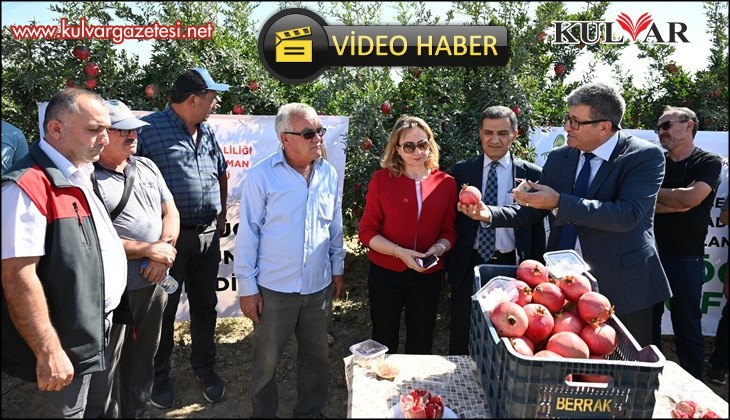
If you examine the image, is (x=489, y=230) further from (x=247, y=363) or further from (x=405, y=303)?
(x=247, y=363)

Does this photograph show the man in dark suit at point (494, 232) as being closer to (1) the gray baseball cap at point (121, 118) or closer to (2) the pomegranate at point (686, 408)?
(2) the pomegranate at point (686, 408)

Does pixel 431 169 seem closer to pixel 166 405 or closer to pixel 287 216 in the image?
pixel 287 216

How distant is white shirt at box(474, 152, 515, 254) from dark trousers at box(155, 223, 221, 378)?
1.87m

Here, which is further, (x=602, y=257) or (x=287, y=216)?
(x=287, y=216)

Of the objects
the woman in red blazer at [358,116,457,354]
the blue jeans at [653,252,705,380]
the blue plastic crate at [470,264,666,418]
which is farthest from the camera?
the blue jeans at [653,252,705,380]

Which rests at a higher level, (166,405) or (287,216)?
(287,216)

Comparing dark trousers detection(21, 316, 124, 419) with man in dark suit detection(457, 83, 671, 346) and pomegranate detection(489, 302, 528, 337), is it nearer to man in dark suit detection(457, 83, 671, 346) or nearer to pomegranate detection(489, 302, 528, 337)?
pomegranate detection(489, 302, 528, 337)

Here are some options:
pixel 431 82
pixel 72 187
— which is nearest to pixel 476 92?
pixel 431 82

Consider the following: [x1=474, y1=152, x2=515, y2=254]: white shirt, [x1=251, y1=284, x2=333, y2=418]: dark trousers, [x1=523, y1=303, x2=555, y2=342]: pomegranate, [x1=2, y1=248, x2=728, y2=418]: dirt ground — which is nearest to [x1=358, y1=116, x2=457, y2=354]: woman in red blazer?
[x1=474, y1=152, x2=515, y2=254]: white shirt

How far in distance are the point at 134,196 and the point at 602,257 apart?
2527mm

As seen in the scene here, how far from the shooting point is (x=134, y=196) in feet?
9.26

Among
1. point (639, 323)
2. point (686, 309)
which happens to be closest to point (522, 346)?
point (639, 323)

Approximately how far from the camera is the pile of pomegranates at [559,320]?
68.6 inches

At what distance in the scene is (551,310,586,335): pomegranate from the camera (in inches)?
73.0
